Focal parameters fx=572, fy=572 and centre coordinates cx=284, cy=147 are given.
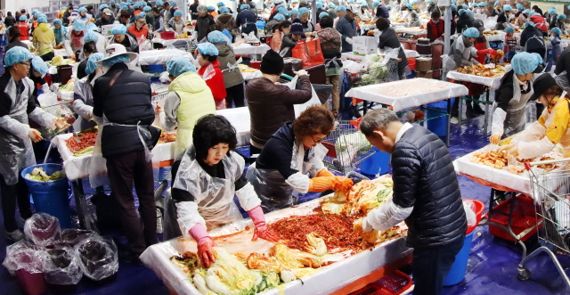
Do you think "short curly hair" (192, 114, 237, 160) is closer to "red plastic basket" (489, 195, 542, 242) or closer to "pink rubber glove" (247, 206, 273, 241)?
"pink rubber glove" (247, 206, 273, 241)

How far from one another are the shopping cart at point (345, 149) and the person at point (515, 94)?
1299mm

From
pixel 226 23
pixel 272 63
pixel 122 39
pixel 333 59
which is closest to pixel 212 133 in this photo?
pixel 272 63

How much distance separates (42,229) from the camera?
192 inches

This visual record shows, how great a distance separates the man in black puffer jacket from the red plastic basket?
6.38 ft

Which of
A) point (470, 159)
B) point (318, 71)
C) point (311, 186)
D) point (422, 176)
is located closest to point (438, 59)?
point (318, 71)

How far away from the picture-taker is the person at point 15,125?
16.3ft

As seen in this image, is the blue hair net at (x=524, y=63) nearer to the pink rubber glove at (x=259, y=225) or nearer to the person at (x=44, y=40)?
the pink rubber glove at (x=259, y=225)

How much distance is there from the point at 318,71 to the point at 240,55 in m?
3.90

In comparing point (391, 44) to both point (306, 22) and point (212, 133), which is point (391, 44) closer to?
point (306, 22)

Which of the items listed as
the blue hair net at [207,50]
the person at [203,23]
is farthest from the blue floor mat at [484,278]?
the person at [203,23]

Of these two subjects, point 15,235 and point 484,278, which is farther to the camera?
point 15,235

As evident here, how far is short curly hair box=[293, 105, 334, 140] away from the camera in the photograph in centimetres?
406

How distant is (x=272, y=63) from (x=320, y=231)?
1909 millimetres

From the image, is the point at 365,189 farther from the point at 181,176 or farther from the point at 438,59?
the point at 438,59
